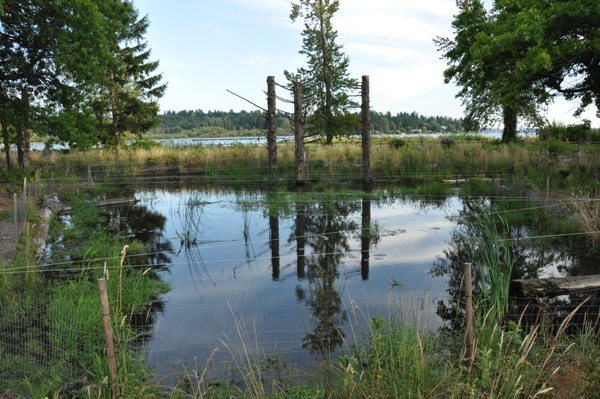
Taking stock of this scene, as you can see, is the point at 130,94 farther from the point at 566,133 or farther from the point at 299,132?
the point at 566,133

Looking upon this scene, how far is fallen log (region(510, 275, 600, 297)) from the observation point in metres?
6.66

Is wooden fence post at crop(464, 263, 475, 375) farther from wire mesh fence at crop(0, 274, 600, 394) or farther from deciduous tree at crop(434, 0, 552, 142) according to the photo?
deciduous tree at crop(434, 0, 552, 142)

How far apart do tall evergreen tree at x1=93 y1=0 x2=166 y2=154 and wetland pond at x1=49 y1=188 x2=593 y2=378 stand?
15.1 meters

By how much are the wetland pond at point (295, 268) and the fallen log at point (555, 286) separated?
102cm

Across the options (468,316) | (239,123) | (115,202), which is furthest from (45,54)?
(239,123)

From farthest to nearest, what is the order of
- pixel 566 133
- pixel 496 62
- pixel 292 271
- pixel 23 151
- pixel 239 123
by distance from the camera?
pixel 239 123
pixel 566 133
pixel 23 151
pixel 496 62
pixel 292 271

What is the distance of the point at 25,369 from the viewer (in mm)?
4691

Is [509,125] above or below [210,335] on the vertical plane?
above

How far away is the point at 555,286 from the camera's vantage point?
6.65 m

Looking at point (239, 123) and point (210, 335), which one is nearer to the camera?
point (210, 335)

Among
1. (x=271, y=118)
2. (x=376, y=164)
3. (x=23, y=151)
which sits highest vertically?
(x=271, y=118)

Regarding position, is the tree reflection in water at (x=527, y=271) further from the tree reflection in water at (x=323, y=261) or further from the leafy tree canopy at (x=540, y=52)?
the leafy tree canopy at (x=540, y=52)

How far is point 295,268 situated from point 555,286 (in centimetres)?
384

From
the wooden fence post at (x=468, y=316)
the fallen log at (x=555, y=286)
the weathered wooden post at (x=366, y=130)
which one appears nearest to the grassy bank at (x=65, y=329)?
the wooden fence post at (x=468, y=316)
